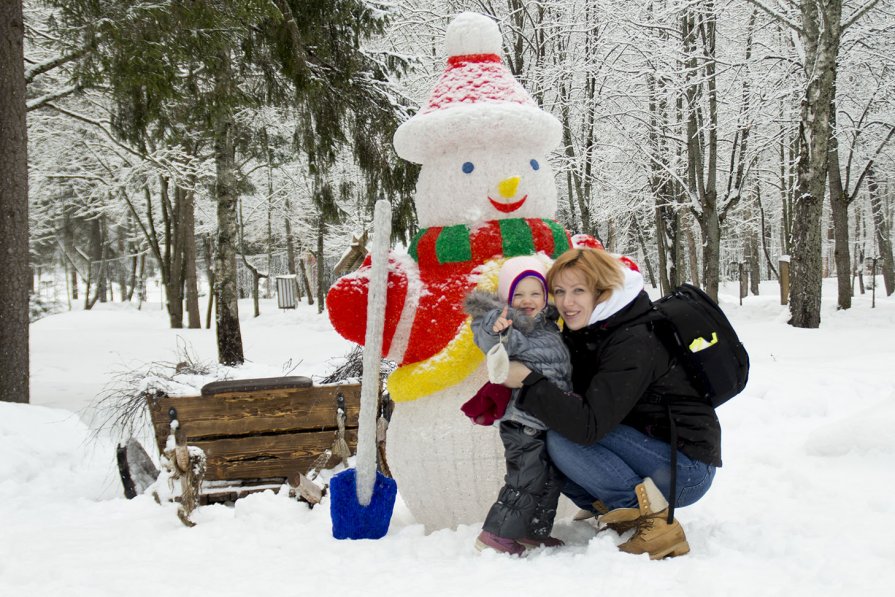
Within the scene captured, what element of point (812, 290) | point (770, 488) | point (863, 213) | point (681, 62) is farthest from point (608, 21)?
point (863, 213)

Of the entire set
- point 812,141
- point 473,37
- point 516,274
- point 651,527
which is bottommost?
point 651,527

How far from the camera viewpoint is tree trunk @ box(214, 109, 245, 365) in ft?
27.8

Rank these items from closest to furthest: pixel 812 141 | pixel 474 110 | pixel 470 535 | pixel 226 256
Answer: pixel 470 535 < pixel 474 110 < pixel 226 256 < pixel 812 141

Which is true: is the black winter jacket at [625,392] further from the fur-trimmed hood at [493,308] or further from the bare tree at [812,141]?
the bare tree at [812,141]

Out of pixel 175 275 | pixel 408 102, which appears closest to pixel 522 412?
pixel 408 102

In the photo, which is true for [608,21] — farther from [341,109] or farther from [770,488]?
[770,488]

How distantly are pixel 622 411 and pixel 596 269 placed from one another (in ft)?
1.56

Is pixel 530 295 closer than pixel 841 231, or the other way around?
pixel 530 295

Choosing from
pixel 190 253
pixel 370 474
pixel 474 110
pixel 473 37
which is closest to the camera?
pixel 370 474

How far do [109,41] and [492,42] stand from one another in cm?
294

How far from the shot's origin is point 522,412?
2.25 m

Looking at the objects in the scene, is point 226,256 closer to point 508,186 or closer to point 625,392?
point 508,186

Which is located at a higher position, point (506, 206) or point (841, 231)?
point (841, 231)

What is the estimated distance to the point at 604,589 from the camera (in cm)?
189
